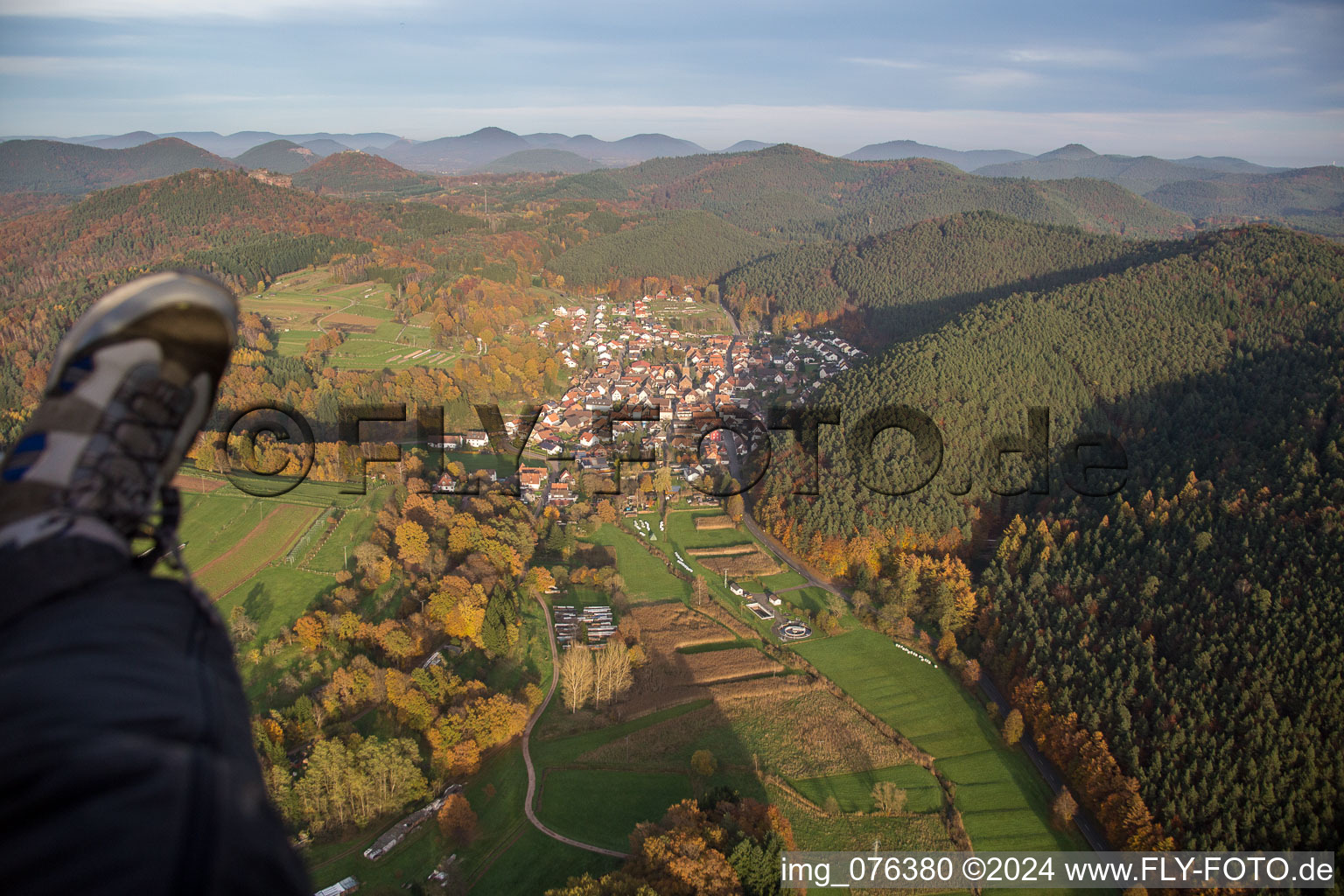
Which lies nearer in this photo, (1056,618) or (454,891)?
(454,891)

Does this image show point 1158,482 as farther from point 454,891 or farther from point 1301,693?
point 454,891

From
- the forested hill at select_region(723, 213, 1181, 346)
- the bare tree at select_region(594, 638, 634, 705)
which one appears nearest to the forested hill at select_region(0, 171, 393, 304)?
the forested hill at select_region(723, 213, 1181, 346)

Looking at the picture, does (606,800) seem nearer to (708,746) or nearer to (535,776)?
(535,776)

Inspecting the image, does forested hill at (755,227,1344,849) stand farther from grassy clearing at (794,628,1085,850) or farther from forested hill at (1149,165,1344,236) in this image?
forested hill at (1149,165,1344,236)

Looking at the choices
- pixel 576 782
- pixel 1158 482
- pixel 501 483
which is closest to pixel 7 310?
pixel 501 483

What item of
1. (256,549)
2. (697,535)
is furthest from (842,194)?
(256,549)
